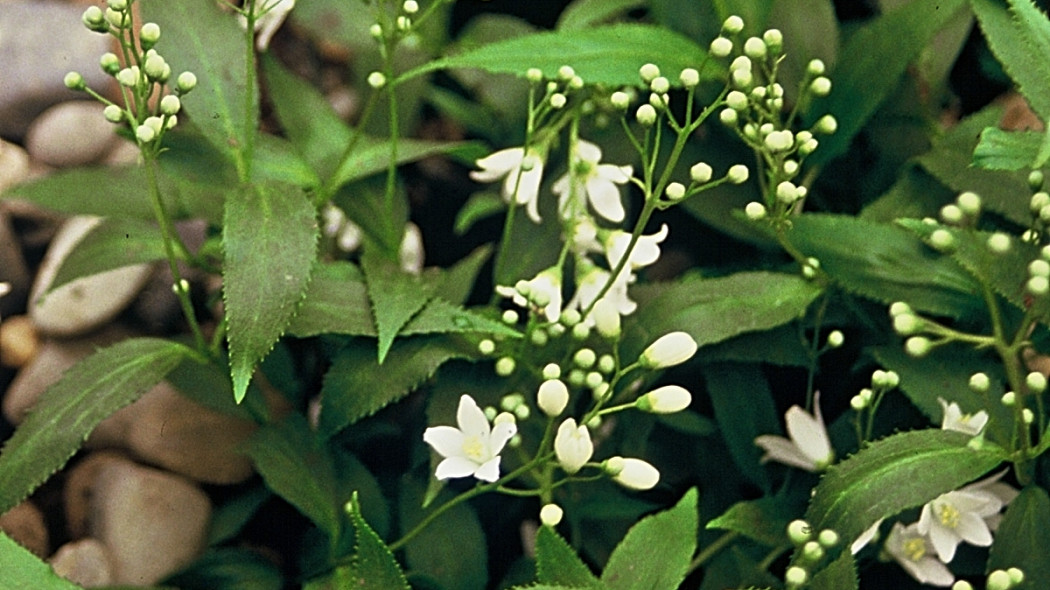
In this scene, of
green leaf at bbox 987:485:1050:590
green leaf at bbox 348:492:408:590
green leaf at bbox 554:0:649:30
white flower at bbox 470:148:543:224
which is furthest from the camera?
green leaf at bbox 554:0:649:30

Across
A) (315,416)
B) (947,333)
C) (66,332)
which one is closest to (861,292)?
(947,333)

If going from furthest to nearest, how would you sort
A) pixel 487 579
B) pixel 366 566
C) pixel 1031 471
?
pixel 487 579 → pixel 1031 471 → pixel 366 566

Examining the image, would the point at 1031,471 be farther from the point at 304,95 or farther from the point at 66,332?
the point at 66,332

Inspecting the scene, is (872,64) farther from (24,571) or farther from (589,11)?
(24,571)

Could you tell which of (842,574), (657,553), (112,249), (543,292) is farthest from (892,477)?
(112,249)

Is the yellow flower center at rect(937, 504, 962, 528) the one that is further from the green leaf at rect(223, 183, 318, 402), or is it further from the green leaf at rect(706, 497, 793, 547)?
the green leaf at rect(223, 183, 318, 402)

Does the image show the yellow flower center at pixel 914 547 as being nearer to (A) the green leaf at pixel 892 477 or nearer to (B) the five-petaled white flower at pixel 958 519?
(B) the five-petaled white flower at pixel 958 519

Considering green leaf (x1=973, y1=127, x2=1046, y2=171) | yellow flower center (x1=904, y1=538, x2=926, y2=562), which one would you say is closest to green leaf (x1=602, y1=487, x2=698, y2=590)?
yellow flower center (x1=904, y1=538, x2=926, y2=562)

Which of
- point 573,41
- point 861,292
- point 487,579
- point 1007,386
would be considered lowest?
point 487,579
